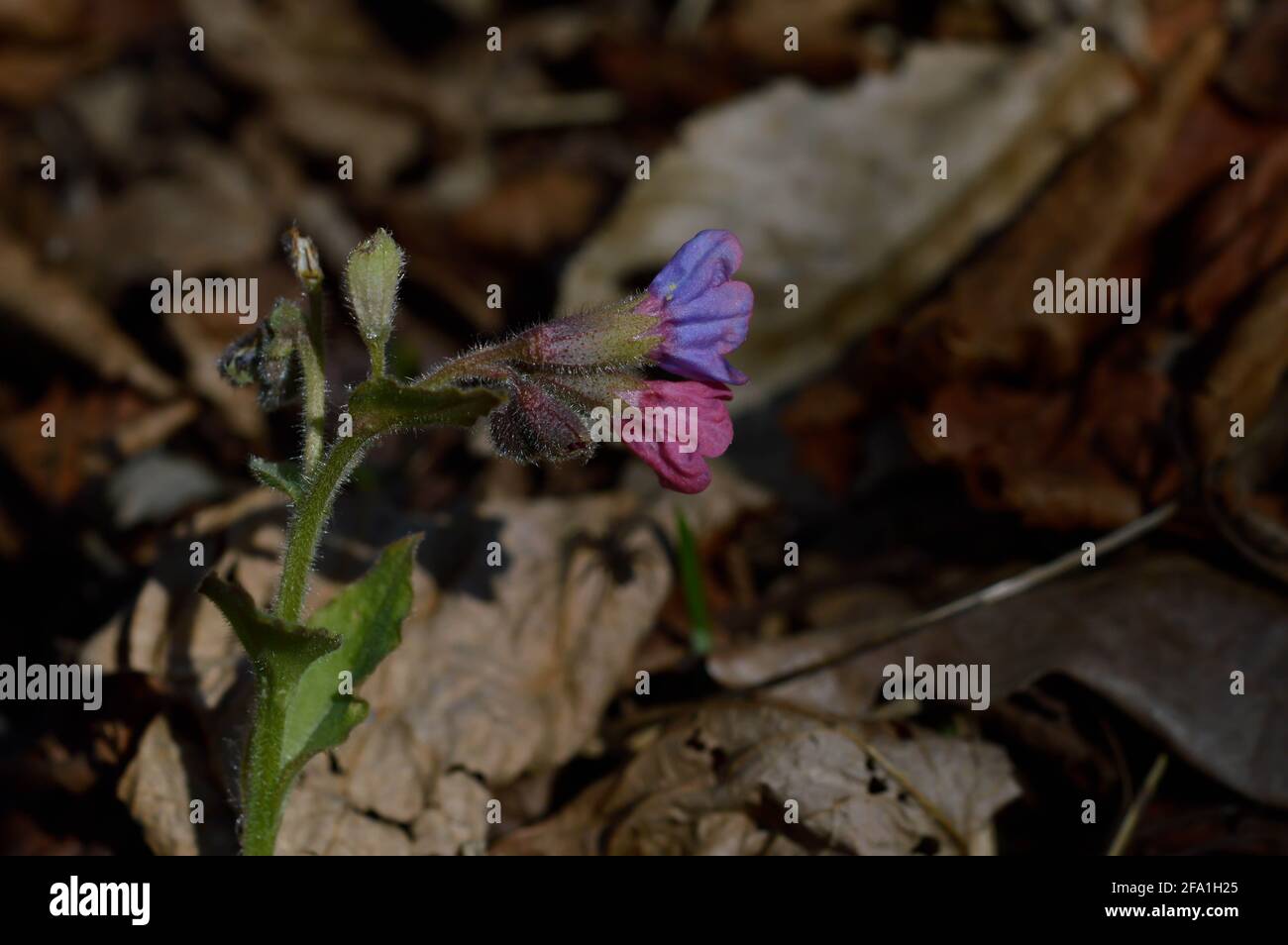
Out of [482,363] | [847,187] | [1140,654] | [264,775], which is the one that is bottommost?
[264,775]

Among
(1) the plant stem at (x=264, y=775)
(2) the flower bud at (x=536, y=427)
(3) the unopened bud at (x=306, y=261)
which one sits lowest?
(1) the plant stem at (x=264, y=775)

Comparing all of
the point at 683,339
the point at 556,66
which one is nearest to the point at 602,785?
the point at 683,339

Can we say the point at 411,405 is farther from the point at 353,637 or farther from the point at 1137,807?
the point at 1137,807

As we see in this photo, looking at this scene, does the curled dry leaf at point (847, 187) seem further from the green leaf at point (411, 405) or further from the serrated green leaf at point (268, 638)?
the serrated green leaf at point (268, 638)

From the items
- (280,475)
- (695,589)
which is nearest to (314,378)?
(280,475)

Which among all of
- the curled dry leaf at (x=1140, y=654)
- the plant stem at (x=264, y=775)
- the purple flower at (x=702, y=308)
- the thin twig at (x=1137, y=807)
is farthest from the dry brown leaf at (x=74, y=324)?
the thin twig at (x=1137, y=807)

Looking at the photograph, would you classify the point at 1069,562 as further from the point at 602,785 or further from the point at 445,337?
the point at 445,337

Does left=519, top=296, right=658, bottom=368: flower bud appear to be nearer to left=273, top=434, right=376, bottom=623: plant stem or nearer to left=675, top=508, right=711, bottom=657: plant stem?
left=273, top=434, right=376, bottom=623: plant stem

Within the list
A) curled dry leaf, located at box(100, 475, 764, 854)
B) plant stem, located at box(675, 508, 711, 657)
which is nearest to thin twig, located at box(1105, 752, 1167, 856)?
plant stem, located at box(675, 508, 711, 657)
